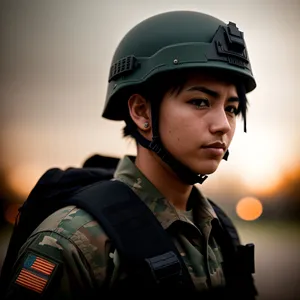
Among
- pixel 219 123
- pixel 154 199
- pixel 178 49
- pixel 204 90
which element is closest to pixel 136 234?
pixel 154 199

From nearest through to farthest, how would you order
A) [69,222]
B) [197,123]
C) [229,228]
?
[69,222] → [197,123] → [229,228]

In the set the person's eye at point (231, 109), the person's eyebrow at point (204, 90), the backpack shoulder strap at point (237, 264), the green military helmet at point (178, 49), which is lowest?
the backpack shoulder strap at point (237, 264)

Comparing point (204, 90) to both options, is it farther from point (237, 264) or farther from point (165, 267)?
point (237, 264)

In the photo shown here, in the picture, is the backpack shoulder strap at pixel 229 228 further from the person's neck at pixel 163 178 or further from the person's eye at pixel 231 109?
the person's eye at pixel 231 109

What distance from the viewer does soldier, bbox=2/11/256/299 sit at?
198 cm

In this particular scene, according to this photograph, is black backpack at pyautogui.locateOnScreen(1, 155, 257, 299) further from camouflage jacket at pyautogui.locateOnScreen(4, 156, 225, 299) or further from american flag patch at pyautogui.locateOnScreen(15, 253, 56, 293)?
american flag patch at pyautogui.locateOnScreen(15, 253, 56, 293)

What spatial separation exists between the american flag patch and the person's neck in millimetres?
781

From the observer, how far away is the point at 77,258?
196cm

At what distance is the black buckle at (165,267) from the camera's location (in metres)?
1.98

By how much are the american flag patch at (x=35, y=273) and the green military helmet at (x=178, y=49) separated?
3.58 ft

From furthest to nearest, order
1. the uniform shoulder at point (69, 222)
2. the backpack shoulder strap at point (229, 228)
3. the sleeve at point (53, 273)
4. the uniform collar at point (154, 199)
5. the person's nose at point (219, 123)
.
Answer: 1. the backpack shoulder strap at point (229, 228)
2. the uniform collar at point (154, 199)
3. the person's nose at point (219, 123)
4. the uniform shoulder at point (69, 222)
5. the sleeve at point (53, 273)

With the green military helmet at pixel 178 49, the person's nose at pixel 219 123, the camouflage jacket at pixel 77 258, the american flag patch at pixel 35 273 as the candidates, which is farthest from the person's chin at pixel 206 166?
the american flag patch at pixel 35 273

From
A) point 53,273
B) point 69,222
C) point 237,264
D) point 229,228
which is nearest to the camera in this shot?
point 53,273

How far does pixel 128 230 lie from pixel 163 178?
1.53 ft
